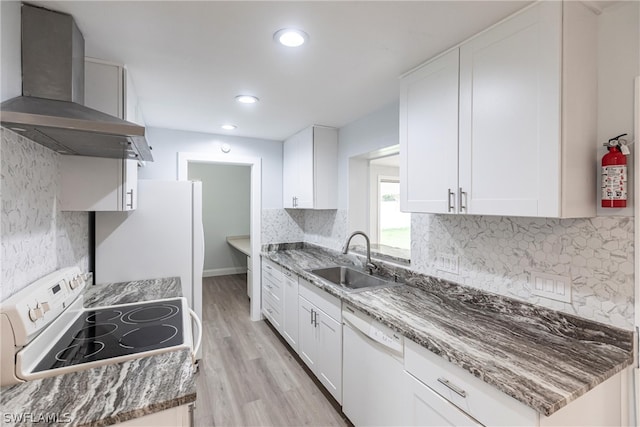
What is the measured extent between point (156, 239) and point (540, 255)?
Result: 268 cm

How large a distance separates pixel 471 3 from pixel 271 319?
10.7 ft

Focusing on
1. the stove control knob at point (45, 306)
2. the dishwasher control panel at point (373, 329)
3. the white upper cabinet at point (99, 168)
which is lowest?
the dishwasher control panel at point (373, 329)

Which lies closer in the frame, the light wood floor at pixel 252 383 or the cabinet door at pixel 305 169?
the light wood floor at pixel 252 383

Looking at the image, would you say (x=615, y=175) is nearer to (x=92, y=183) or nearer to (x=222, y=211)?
(x=92, y=183)

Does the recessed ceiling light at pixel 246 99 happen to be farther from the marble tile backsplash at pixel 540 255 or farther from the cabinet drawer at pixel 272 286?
A: the cabinet drawer at pixel 272 286

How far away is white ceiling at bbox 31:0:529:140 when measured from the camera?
4.11 ft

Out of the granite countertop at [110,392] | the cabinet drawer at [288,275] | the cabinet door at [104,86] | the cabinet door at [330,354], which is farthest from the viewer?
the cabinet drawer at [288,275]

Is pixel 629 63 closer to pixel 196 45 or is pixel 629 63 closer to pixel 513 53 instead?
pixel 513 53

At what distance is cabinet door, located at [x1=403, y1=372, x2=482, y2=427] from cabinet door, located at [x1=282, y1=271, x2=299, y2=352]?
1.43 meters

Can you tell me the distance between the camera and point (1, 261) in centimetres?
111

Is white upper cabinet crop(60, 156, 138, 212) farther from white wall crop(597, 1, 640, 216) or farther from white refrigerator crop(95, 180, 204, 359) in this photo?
white wall crop(597, 1, 640, 216)

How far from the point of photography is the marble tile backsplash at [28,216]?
116 cm

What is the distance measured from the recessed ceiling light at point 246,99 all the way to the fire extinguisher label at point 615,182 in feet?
7.08

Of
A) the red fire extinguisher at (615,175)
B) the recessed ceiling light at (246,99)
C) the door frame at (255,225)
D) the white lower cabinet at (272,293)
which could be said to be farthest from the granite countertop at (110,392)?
the door frame at (255,225)
